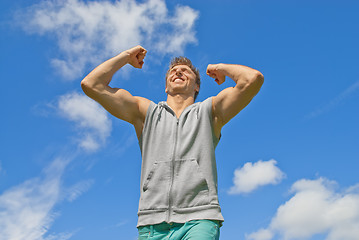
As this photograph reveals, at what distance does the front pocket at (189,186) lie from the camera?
372 cm

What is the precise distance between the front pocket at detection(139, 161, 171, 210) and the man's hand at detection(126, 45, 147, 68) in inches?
58.1

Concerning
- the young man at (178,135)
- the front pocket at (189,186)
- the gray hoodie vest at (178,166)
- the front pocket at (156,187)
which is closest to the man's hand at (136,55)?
the young man at (178,135)

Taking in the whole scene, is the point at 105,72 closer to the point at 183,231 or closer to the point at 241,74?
the point at 241,74

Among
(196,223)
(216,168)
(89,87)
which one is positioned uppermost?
(89,87)

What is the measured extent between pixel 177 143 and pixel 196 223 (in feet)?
2.81

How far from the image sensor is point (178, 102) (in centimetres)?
448

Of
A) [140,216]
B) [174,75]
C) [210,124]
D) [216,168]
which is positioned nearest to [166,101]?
[174,75]

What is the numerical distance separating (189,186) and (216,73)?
4.86 ft

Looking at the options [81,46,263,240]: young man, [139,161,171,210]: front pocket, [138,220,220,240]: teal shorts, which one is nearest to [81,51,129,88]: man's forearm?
[81,46,263,240]: young man

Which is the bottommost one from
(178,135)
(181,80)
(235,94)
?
(178,135)

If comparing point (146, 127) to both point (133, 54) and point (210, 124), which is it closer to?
point (210, 124)

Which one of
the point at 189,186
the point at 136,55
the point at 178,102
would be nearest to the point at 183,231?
the point at 189,186

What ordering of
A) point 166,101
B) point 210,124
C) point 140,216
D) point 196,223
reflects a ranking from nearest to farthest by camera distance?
point 196,223 < point 140,216 < point 210,124 < point 166,101

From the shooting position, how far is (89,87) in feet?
14.3
